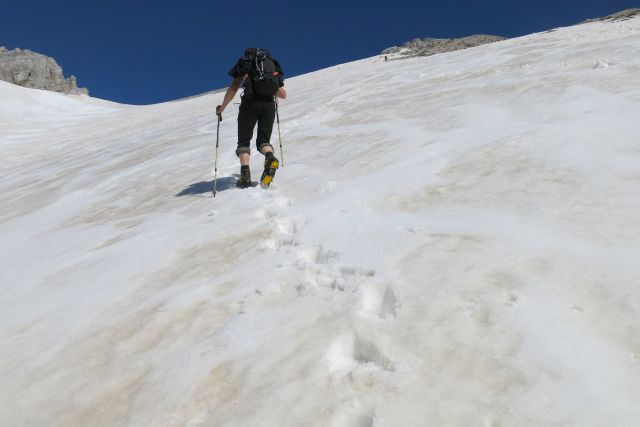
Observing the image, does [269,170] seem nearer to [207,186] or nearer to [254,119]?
A: [254,119]

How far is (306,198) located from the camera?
5.36 meters

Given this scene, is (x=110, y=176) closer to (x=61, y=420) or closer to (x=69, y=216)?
(x=69, y=216)

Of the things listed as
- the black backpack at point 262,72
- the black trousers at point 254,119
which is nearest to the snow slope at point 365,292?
the black trousers at point 254,119

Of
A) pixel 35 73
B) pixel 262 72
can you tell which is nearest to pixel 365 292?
pixel 262 72

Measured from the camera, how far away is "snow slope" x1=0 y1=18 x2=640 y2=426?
2.05m

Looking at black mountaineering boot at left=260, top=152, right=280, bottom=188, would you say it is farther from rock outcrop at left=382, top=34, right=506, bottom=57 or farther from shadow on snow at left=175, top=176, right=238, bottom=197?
rock outcrop at left=382, top=34, right=506, bottom=57

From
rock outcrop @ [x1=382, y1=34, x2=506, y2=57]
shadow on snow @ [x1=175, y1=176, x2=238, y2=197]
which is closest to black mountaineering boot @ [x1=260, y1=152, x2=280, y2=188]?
shadow on snow @ [x1=175, y1=176, x2=238, y2=197]

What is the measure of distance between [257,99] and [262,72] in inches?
16.7

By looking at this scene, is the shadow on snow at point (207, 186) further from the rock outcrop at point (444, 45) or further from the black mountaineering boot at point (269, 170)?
the rock outcrop at point (444, 45)

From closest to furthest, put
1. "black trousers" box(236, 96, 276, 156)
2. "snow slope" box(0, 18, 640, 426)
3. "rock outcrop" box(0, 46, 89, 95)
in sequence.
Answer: "snow slope" box(0, 18, 640, 426), "black trousers" box(236, 96, 276, 156), "rock outcrop" box(0, 46, 89, 95)

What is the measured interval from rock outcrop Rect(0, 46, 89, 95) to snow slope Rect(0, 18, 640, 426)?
78602mm

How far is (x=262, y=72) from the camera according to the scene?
6359 mm

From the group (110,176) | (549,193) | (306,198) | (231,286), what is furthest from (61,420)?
(110,176)

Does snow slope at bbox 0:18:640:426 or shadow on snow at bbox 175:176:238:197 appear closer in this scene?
snow slope at bbox 0:18:640:426
